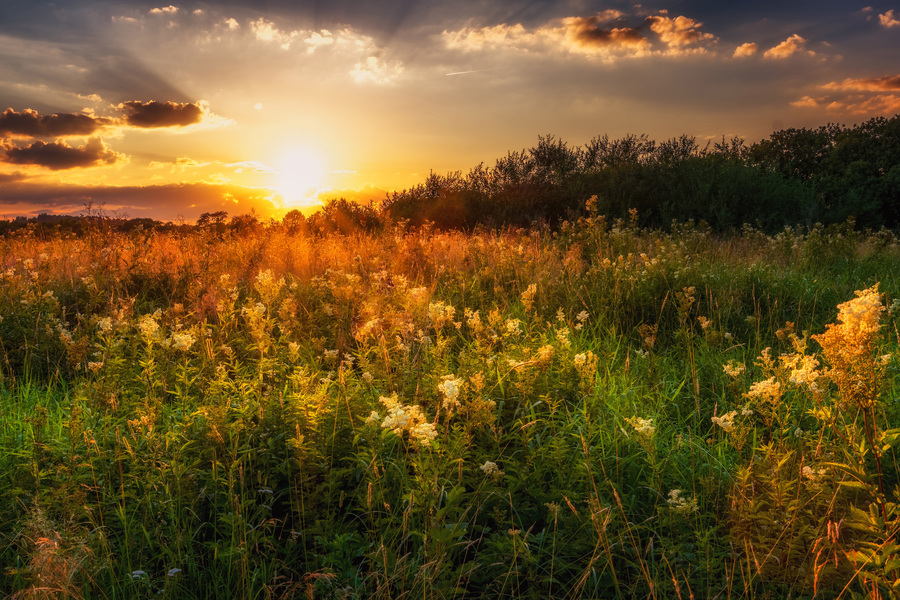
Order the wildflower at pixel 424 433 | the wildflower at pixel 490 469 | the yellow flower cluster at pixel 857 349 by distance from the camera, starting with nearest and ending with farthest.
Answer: the yellow flower cluster at pixel 857 349 → the wildflower at pixel 424 433 → the wildflower at pixel 490 469

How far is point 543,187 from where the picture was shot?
1991 centimetres

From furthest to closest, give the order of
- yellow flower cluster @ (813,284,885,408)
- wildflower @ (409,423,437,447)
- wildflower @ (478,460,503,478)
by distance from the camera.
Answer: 1. wildflower @ (478,460,503,478)
2. wildflower @ (409,423,437,447)
3. yellow flower cluster @ (813,284,885,408)

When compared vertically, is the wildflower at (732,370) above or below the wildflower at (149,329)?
below

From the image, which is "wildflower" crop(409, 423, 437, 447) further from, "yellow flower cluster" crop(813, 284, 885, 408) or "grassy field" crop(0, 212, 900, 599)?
"yellow flower cluster" crop(813, 284, 885, 408)

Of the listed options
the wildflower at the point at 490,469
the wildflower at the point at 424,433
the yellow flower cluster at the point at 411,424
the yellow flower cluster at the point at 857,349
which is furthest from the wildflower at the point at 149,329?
the yellow flower cluster at the point at 857,349

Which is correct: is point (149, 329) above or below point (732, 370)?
above

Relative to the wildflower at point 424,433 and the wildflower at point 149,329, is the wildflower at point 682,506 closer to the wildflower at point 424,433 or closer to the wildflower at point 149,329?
the wildflower at point 424,433

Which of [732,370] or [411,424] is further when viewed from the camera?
[732,370]

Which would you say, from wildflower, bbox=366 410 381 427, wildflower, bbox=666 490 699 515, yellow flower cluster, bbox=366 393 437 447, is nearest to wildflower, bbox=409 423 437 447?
yellow flower cluster, bbox=366 393 437 447

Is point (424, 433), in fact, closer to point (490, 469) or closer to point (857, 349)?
point (490, 469)

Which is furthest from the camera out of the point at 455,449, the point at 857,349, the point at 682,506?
the point at 455,449

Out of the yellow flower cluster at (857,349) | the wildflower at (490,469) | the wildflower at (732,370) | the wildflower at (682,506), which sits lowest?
the wildflower at (682,506)

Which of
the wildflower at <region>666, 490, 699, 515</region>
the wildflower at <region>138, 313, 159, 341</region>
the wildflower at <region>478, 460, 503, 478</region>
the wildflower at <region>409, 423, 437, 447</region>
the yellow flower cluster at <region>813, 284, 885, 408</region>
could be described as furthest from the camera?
the wildflower at <region>138, 313, 159, 341</region>

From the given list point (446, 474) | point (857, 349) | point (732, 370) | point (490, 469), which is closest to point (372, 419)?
point (446, 474)
